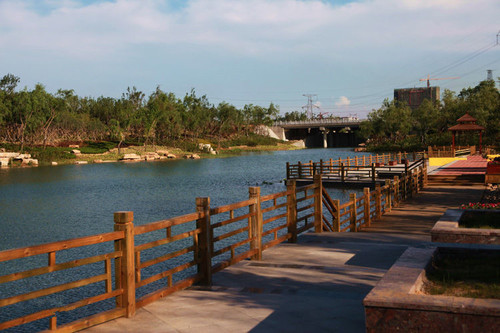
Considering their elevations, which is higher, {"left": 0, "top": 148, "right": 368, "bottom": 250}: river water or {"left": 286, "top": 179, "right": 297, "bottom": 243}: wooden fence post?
{"left": 286, "top": 179, "right": 297, "bottom": 243}: wooden fence post

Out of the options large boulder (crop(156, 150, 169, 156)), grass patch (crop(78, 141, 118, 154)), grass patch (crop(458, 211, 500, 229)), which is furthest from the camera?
large boulder (crop(156, 150, 169, 156))

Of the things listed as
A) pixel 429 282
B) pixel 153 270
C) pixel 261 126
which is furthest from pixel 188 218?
pixel 261 126

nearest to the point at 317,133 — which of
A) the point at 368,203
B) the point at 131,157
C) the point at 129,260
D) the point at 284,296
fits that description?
the point at 131,157

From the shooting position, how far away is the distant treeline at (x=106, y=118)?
86.0m

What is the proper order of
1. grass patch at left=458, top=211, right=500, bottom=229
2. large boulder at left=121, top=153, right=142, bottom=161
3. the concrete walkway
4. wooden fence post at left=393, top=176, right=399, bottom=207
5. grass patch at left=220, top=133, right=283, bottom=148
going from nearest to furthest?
the concrete walkway, grass patch at left=458, top=211, right=500, bottom=229, wooden fence post at left=393, top=176, right=399, bottom=207, large boulder at left=121, top=153, right=142, bottom=161, grass patch at left=220, top=133, right=283, bottom=148

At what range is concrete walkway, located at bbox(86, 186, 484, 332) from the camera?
5.89 metres

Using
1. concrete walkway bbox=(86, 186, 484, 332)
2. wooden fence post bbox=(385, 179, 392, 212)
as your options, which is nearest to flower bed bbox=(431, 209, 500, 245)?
concrete walkway bbox=(86, 186, 484, 332)

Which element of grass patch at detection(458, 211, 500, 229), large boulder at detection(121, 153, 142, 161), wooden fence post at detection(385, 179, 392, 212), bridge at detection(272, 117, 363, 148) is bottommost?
wooden fence post at detection(385, 179, 392, 212)

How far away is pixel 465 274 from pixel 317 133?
619ft

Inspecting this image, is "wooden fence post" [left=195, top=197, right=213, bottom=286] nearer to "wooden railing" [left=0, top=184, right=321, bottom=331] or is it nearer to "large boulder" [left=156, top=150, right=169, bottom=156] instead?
"wooden railing" [left=0, top=184, right=321, bottom=331]

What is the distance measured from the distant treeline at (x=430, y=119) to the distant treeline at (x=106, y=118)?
1595 inches

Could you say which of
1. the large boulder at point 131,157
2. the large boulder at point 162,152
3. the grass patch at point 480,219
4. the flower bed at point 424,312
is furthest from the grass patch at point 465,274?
the large boulder at point 162,152

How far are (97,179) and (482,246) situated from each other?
166ft

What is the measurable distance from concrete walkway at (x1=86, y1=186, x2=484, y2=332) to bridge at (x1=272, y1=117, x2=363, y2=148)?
536 ft
